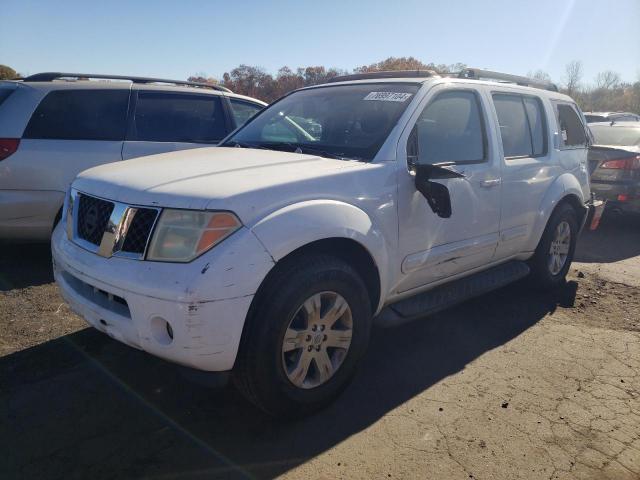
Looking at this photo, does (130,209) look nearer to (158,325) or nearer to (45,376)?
(158,325)

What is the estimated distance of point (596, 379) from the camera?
3.29m

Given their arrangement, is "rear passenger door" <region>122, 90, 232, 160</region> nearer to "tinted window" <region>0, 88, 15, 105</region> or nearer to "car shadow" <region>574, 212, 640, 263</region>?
"tinted window" <region>0, 88, 15, 105</region>

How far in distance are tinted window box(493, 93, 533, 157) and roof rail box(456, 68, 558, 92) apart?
25cm

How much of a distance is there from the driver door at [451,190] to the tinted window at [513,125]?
261 mm

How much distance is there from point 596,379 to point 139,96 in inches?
194

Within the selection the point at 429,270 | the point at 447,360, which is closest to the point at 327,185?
the point at 429,270

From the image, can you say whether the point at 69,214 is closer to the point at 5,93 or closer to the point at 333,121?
the point at 333,121

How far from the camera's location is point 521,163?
413cm

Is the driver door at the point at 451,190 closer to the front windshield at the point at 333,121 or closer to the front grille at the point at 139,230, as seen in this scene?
the front windshield at the point at 333,121

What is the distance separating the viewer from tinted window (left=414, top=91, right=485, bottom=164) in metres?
3.36

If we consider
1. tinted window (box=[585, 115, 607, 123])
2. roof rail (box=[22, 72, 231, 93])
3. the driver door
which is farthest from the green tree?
the driver door

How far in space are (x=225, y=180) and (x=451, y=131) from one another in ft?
5.99

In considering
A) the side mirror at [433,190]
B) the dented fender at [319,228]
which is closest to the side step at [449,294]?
the dented fender at [319,228]

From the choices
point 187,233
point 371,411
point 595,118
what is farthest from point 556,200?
point 595,118
